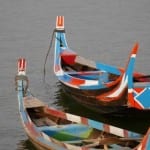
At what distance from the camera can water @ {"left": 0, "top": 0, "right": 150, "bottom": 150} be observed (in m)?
19.9

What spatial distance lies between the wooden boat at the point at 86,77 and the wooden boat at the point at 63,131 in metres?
1.93

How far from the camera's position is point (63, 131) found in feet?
48.9

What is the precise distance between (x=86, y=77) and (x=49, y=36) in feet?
38.5

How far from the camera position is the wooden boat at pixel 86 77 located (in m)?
17.5

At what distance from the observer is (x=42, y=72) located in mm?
23469

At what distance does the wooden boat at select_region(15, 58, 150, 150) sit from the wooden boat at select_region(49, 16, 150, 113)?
6.35ft

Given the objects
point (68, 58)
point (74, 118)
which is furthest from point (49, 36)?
point (74, 118)

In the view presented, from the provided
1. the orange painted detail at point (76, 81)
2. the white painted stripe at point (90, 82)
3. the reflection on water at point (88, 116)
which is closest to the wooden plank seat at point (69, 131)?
the reflection on water at point (88, 116)

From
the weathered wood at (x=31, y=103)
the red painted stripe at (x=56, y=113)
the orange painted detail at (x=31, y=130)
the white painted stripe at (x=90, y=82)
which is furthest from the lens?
the white painted stripe at (x=90, y=82)

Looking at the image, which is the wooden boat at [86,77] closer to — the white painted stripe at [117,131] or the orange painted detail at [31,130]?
the white painted stripe at [117,131]

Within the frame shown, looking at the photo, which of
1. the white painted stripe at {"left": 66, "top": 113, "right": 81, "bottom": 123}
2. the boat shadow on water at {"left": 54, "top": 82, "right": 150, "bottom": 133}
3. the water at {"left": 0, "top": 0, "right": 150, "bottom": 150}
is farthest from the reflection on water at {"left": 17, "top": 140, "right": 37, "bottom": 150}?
the boat shadow on water at {"left": 54, "top": 82, "right": 150, "bottom": 133}

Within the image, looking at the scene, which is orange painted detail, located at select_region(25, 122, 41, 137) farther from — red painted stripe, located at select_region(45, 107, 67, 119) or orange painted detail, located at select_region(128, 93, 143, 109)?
orange painted detail, located at select_region(128, 93, 143, 109)

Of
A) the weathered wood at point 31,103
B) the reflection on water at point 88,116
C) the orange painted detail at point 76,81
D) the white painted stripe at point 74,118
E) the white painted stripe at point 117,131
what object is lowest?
the reflection on water at point 88,116

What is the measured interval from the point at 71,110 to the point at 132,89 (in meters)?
3.41
